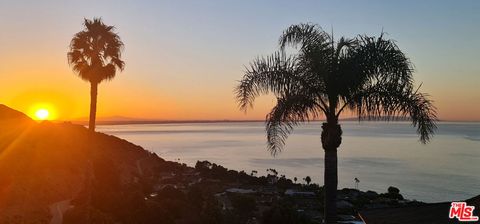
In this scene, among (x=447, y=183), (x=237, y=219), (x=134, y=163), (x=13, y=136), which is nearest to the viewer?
(x=237, y=219)

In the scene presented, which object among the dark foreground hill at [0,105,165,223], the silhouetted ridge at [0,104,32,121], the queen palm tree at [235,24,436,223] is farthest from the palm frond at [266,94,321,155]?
the silhouetted ridge at [0,104,32,121]

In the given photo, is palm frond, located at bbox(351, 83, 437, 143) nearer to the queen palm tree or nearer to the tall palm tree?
the queen palm tree

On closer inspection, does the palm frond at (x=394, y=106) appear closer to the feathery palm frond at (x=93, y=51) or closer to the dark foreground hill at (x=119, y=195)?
the dark foreground hill at (x=119, y=195)

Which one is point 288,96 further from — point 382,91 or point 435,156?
point 435,156

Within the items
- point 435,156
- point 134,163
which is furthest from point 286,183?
point 435,156

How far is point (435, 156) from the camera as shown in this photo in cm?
9212

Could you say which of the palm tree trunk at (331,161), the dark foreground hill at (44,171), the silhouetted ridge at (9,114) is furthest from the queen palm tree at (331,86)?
the silhouetted ridge at (9,114)

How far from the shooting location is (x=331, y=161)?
13.7 meters

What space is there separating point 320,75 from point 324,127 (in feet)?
5.10
